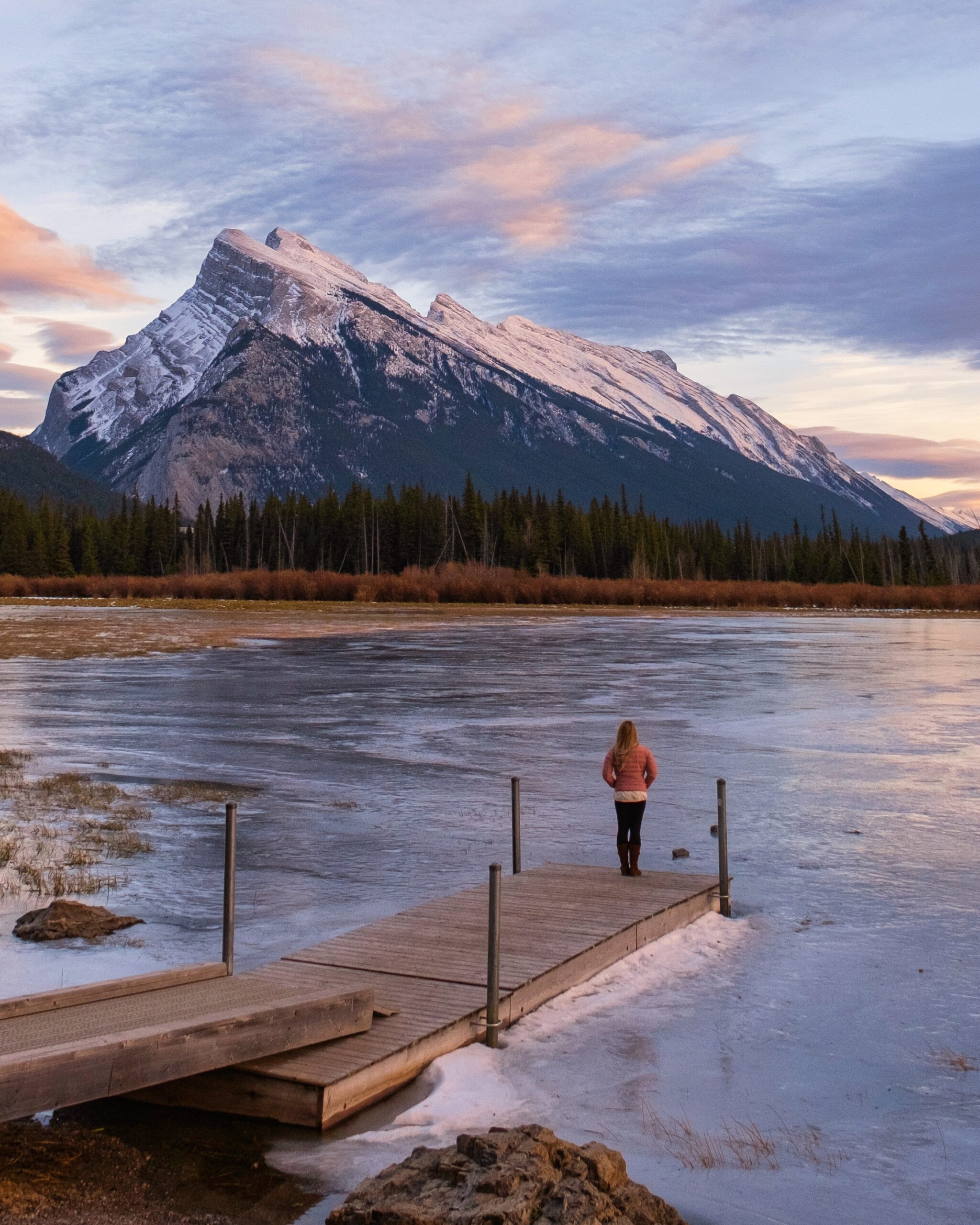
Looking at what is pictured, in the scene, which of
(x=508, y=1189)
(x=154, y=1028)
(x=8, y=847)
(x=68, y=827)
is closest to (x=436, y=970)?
(x=154, y=1028)

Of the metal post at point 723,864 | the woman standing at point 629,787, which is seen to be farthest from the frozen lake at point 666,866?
the woman standing at point 629,787

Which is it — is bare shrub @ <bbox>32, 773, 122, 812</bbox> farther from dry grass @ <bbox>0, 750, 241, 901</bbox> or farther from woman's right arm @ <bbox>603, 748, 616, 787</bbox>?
woman's right arm @ <bbox>603, 748, 616, 787</bbox>

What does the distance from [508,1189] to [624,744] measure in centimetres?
615

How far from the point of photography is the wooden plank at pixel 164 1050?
525 centimetres

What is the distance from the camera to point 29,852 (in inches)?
460

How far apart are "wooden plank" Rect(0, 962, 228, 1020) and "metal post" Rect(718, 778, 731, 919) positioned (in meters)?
4.42

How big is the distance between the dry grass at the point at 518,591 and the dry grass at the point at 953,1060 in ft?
274

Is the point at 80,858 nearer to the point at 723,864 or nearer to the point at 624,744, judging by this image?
the point at 624,744

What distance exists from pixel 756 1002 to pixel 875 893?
288cm

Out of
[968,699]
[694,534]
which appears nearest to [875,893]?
[968,699]

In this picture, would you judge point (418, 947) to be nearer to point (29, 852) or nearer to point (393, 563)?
point (29, 852)

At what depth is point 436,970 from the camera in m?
8.02

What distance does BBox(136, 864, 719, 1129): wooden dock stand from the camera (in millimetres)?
6430

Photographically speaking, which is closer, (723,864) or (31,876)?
(723,864)
